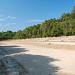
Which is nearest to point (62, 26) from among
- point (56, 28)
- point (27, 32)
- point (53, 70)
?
point (56, 28)

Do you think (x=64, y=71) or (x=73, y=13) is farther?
(x=73, y=13)

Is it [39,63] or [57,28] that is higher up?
[57,28]

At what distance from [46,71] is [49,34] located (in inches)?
3747

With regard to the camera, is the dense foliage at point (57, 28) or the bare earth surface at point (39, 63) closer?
the bare earth surface at point (39, 63)

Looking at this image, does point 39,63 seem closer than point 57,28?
Yes

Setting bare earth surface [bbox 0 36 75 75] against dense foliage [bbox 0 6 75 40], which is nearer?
bare earth surface [bbox 0 36 75 75]

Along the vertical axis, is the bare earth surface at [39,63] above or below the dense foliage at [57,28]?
below

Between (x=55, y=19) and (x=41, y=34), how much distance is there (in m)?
9.63

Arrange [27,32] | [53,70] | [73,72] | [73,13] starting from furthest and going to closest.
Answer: [27,32], [73,13], [53,70], [73,72]

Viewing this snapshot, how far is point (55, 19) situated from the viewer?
12425 centimetres

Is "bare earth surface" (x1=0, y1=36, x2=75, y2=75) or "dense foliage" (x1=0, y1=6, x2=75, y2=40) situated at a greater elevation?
"dense foliage" (x1=0, y1=6, x2=75, y2=40)

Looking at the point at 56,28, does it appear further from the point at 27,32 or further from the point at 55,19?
the point at 27,32

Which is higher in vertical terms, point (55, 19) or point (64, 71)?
point (55, 19)

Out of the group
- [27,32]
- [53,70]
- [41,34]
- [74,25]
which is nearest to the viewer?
[53,70]
